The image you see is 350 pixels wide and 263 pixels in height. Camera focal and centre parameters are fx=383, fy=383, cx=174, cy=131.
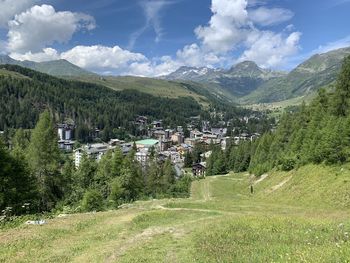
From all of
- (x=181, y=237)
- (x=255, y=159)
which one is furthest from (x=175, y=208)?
(x=255, y=159)

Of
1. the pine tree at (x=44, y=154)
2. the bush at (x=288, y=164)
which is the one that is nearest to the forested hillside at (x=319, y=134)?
the bush at (x=288, y=164)

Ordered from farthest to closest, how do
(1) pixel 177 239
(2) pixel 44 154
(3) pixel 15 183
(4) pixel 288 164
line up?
(4) pixel 288 164 < (2) pixel 44 154 < (3) pixel 15 183 < (1) pixel 177 239

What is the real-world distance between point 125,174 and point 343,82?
146 ft

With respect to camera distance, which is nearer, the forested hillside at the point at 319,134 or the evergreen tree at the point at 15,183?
the evergreen tree at the point at 15,183

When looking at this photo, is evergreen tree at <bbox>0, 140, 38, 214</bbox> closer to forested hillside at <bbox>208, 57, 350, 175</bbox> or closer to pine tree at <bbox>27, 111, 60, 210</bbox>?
pine tree at <bbox>27, 111, 60, 210</bbox>

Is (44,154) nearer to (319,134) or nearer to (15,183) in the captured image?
(15,183)

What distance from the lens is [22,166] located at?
52812mm

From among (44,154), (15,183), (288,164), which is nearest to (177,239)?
(15,183)

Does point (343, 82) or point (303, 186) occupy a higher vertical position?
point (343, 82)

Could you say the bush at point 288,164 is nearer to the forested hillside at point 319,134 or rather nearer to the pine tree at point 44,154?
the forested hillside at point 319,134

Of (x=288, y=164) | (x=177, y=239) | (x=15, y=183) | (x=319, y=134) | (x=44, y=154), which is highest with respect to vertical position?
(x=319, y=134)

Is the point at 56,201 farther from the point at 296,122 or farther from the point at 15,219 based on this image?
the point at 296,122

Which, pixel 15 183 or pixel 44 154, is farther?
pixel 44 154

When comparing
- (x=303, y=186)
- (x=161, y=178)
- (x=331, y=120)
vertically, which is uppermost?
(x=331, y=120)
